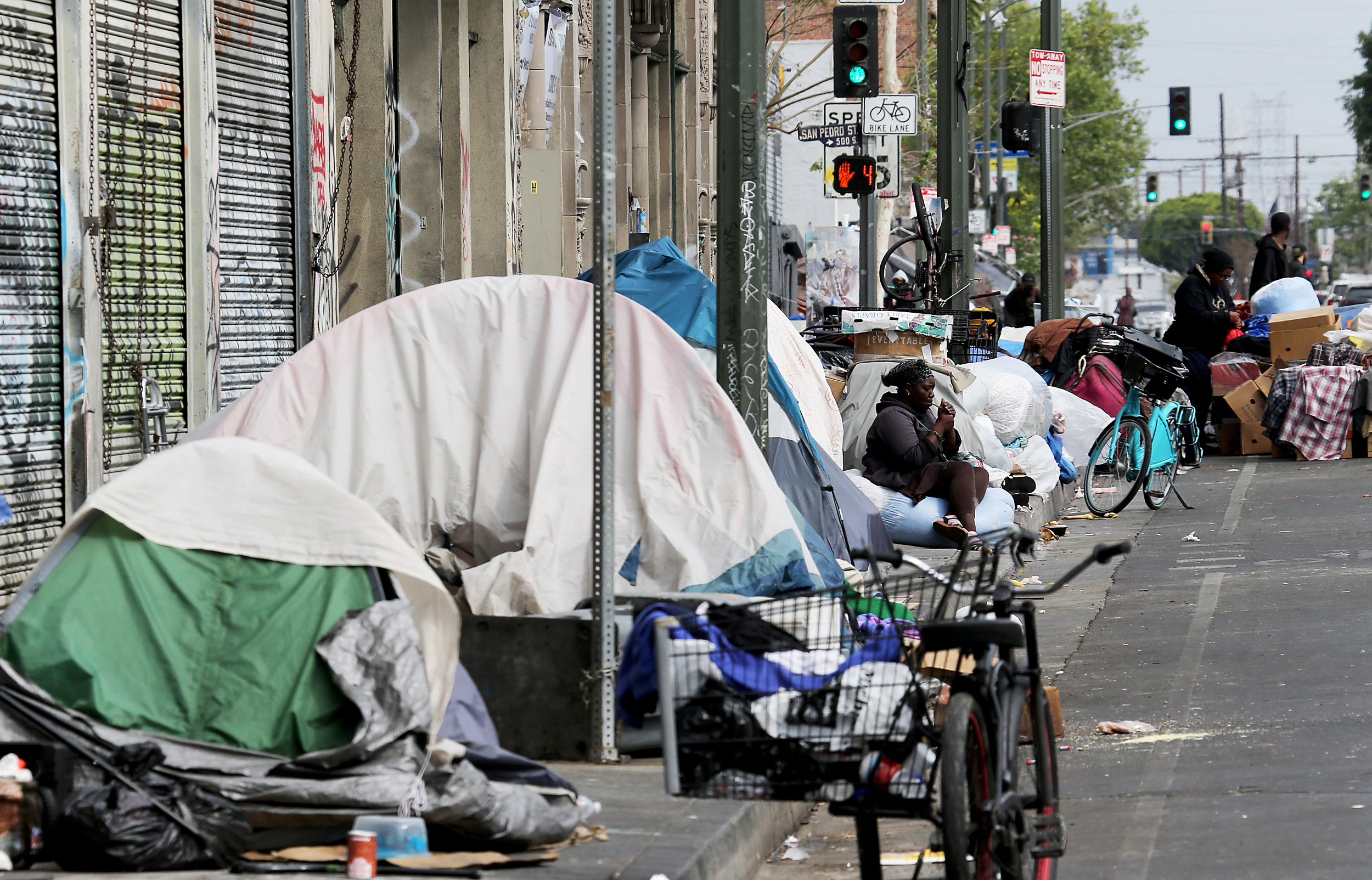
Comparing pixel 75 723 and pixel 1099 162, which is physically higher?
pixel 1099 162

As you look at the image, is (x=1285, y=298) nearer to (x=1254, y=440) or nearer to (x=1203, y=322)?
(x=1203, y=322)

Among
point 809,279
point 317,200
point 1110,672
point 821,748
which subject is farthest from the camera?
point 809,279

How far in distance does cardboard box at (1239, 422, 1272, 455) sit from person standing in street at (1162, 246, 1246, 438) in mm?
463

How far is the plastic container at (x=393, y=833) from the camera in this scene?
4.83 meters

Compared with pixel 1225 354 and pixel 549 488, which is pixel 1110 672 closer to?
pixel 549 488

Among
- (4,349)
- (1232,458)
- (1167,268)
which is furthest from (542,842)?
(1167,268)

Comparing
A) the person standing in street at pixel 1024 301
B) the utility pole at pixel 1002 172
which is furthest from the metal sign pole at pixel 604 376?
the utility pole at pixel 1002 172

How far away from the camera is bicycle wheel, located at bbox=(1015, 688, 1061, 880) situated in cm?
473

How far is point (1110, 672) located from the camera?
8.42 m

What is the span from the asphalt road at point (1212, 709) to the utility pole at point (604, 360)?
91 centimetres

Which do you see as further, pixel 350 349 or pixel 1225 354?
pixel 1225 354

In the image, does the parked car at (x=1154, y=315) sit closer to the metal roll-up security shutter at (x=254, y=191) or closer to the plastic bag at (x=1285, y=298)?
the plastic bag at (x=1285, y=298)

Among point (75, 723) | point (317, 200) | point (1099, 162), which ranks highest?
point (1099, 162)

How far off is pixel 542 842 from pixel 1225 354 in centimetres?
1604
